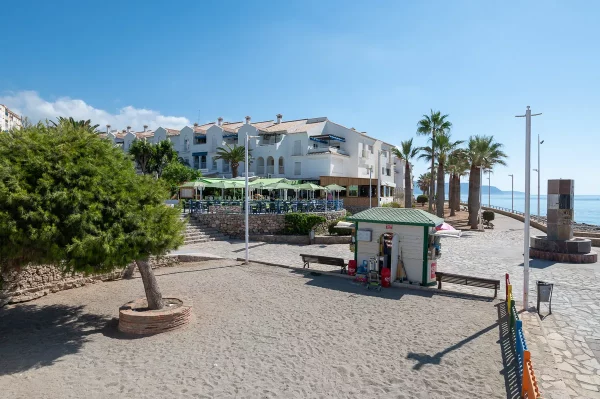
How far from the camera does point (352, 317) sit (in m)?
10.6

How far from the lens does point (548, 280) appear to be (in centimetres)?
1505

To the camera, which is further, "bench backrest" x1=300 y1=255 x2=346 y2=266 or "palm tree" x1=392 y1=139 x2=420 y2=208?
"palm tree" x1=392 y1=139 x2=420 y2=208

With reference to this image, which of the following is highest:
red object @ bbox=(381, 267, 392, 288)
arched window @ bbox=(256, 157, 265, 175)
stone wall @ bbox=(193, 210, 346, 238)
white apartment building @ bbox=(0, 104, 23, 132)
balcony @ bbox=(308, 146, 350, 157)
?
white apartment building @ bbox=(0, 104, 23, 132)

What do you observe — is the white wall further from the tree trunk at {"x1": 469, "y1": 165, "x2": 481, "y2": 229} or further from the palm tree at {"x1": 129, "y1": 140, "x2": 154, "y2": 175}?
the palm tree at {"x1": 129, "y1": 140, "x2": 154, "y2": 175}

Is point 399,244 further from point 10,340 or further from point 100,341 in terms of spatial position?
point 10,340

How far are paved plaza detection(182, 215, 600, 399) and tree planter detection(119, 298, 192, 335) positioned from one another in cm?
829

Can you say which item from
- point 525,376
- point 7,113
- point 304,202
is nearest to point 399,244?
point 525,376

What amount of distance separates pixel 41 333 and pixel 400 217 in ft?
39.1

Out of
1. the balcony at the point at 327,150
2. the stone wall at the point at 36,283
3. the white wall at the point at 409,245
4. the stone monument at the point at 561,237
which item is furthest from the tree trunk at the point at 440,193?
the stone wall at the point at 36,283

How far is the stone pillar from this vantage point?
66.4 feet

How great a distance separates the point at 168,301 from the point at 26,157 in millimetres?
5293

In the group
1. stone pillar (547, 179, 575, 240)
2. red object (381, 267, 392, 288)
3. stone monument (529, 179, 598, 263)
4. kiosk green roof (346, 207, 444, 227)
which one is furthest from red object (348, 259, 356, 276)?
stone pillar (547, 179, 575, 240)

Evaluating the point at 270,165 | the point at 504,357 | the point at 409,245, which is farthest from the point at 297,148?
the point at 504,357

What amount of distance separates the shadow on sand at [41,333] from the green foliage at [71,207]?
198cm
